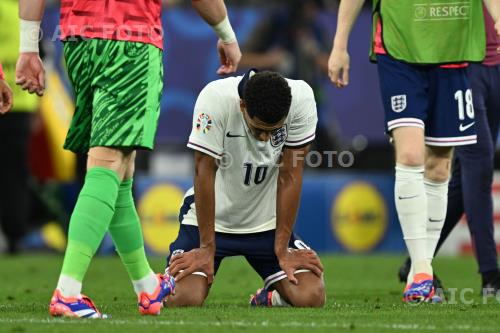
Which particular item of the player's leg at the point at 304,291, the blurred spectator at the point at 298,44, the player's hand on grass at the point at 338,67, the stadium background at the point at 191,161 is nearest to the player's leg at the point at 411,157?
the player's hand on grass at the point at 338,67

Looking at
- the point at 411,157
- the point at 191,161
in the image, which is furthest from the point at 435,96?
the point at 191,161

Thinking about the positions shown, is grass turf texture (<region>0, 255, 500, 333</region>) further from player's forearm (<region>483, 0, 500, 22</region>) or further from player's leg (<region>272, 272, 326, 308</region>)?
player's forearm (<region>483, 0, 500, 22</region>)

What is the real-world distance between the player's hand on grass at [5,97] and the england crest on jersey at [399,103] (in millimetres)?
2122

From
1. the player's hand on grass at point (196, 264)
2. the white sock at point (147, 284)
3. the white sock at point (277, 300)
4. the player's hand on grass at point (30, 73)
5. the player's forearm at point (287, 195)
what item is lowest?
the white sock at point (277, 300)

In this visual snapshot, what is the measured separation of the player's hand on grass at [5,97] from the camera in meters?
5.80

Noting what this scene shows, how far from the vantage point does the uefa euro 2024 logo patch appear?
20.7 feet

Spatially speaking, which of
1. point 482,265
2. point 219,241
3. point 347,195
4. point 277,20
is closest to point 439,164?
point 482,265

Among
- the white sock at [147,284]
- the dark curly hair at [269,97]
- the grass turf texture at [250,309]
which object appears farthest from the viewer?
the dark curly hair at [269,97]

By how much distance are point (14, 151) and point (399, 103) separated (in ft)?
19.0

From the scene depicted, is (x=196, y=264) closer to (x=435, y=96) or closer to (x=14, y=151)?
(x=435, y=96)

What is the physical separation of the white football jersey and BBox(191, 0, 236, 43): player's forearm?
0.38 metres

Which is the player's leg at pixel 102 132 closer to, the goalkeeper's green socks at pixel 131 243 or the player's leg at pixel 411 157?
the goalkeeper's green socks at pixel 131 243

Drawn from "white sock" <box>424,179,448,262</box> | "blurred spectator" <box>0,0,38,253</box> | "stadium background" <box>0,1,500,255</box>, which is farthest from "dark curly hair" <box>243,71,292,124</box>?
"stadium background" <box>0,1,500,255</box>

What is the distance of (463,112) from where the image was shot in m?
6.91
